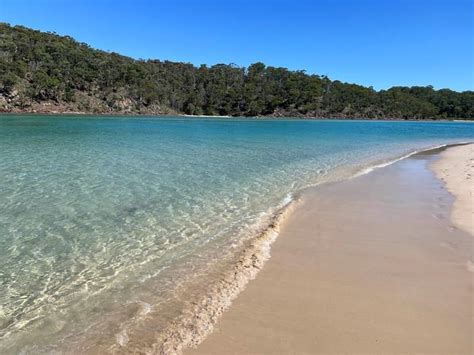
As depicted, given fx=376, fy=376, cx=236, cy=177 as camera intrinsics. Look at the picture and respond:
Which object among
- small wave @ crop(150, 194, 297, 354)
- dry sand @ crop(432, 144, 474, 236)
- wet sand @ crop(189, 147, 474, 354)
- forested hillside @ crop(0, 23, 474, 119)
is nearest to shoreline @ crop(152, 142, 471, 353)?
small wave @ crop(150, 194, 297, 354)

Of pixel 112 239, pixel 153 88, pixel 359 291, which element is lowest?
pixel 112 239

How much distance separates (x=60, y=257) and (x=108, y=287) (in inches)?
59.6

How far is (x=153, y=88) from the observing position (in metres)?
140

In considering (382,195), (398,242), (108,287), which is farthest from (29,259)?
(382,195)

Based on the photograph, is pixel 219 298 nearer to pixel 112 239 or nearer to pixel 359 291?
pixel 359 291

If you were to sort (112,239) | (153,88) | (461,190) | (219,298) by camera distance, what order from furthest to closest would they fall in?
(153,88)
(461,190)
(112,239)
(219,298)

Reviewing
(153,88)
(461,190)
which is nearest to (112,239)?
(461,190)

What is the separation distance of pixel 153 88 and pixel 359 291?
144 metres

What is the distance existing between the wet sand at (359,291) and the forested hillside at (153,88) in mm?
108031

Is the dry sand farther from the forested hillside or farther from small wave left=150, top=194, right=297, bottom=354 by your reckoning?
the forested hillside

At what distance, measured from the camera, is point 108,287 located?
5262 mm

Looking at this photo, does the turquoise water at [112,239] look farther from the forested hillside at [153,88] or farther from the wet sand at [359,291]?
the forested hillside at [153,88]

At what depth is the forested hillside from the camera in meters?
109

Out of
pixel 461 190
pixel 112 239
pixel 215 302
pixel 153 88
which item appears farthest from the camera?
pixel 153 88
